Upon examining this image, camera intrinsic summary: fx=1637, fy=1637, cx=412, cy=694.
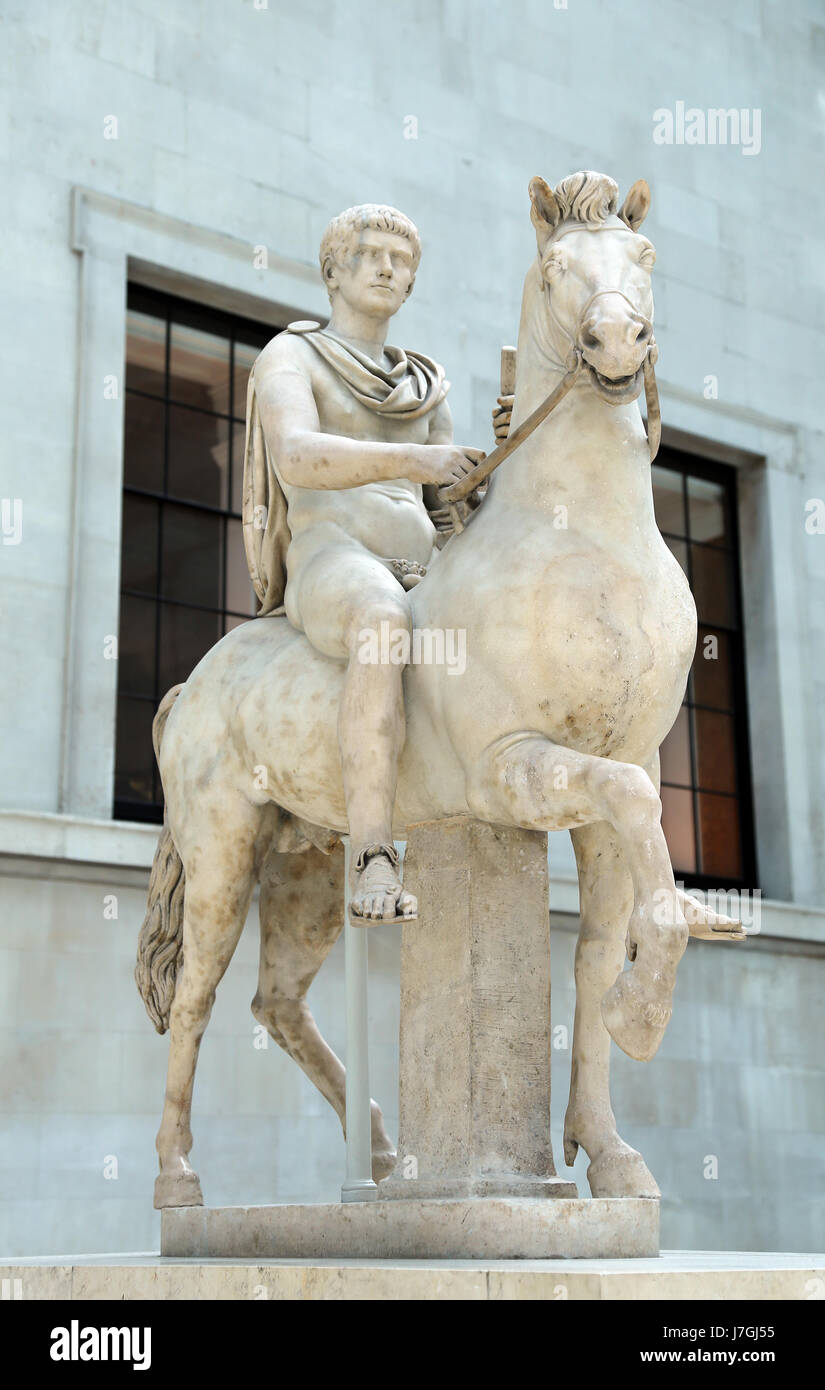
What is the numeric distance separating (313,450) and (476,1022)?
1.76 m

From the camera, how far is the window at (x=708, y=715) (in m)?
13.4

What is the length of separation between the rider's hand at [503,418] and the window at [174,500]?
17.7ft

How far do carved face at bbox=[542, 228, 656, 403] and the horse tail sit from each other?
216 centimetres

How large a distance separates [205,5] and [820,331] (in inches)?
244

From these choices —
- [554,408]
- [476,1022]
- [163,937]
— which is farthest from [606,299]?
[163,937]

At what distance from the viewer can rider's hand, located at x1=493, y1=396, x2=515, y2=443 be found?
505cm

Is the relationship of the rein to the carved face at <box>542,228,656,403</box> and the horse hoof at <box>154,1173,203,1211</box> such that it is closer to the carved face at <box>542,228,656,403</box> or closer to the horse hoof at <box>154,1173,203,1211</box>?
the carved face at <box>542,228,656,403</box>

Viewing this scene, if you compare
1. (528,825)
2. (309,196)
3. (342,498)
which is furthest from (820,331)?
(528,825)

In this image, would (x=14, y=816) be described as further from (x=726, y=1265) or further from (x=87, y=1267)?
(x=726, y=1265)

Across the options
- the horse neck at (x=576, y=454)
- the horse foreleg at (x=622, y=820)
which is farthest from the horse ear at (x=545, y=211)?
the horse foreleg at (x=622, y=820)

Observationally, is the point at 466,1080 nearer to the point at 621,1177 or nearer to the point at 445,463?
the point at 621,1177

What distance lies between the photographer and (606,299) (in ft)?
14.4

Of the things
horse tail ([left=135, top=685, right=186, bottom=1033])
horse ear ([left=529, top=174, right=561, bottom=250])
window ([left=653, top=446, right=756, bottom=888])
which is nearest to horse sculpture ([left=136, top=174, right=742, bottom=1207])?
horse ear ([left=529, top=174, right=561, bottom=250])
